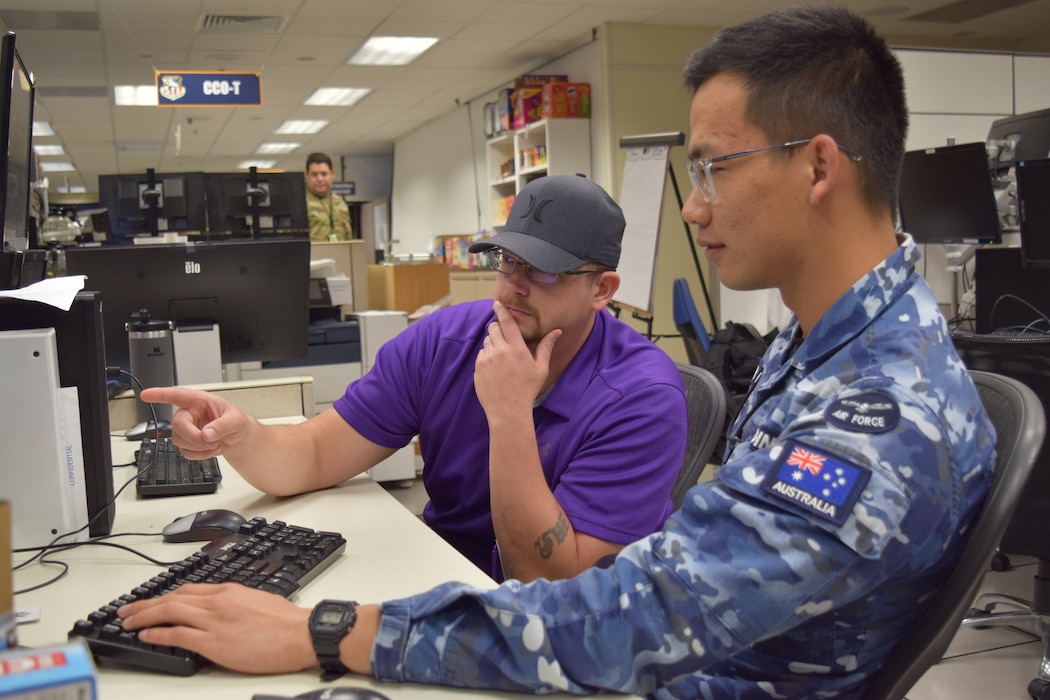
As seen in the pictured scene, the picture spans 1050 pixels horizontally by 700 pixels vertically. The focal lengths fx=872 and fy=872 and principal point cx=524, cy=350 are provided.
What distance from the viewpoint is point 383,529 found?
123 centimetres

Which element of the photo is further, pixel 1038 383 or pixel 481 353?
pixel 1038 383

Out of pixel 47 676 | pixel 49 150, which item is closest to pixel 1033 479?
pixel 47 676

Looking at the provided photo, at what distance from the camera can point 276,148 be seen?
41.5 ft

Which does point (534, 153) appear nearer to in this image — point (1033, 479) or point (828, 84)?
point (1033, 479)

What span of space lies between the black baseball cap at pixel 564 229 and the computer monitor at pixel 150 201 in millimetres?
3147

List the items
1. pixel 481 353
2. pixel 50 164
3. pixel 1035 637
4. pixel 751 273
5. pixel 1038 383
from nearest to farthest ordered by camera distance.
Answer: pixel 751 273, pixel 481 353, pixel 1038 383, pixel 1035 637, pixel 50 164

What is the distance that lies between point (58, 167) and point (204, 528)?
14147 millimetres

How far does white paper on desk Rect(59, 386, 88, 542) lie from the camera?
117 centimetres

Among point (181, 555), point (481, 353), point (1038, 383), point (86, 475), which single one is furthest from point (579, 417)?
point (1038, 383)

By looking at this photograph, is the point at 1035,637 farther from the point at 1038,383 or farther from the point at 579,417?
the point at 579,417

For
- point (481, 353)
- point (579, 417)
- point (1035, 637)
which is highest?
point (481, 353)

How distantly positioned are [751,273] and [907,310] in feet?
0.56

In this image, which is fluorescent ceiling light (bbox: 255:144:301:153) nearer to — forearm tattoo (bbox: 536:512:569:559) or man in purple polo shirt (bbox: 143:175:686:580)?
man in purple polo shirt (bbox: 143:175:686:580)

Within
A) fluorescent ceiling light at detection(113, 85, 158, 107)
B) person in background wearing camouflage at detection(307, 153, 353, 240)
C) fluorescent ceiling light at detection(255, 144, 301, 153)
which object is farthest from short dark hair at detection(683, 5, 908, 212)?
fluorescent ceiling light at detection(255, 144, 301, 153)
